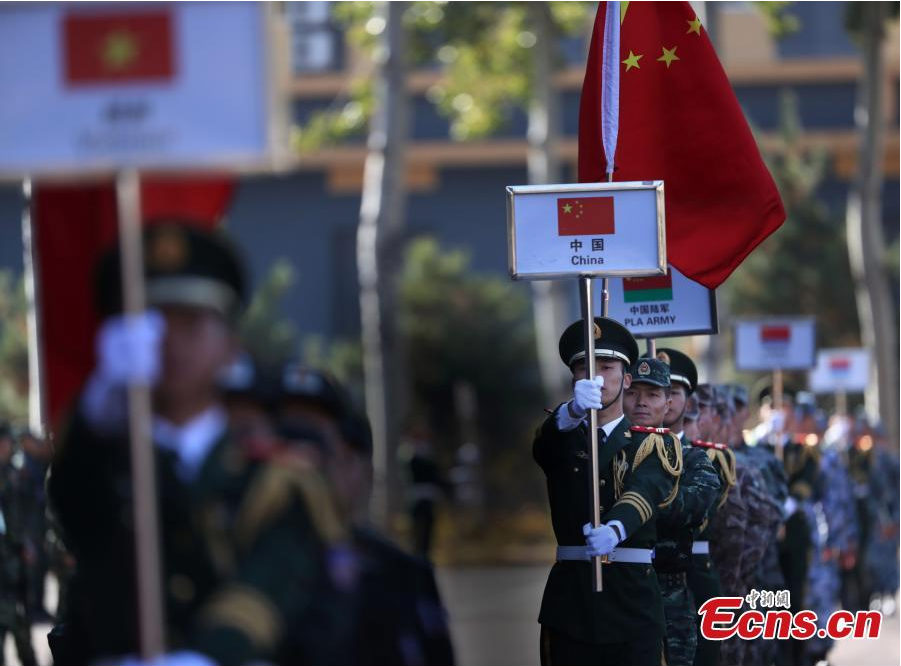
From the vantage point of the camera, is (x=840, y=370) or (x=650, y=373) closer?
(x=650, y=373)

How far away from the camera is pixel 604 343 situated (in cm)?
852

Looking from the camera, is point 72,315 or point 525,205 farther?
point 525,205

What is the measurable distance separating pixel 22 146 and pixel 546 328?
912 inches

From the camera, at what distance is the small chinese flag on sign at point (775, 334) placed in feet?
50.8

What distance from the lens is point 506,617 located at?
58.0 ft

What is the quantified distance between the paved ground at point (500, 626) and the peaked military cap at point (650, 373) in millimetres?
5005

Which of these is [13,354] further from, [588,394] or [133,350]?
[133,350]

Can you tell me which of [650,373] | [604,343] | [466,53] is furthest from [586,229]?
[466,53]

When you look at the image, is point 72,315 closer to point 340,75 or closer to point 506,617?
point 506,617

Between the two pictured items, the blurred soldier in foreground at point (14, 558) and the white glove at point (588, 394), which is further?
the blurred soldier in foreground at point (14, 558)

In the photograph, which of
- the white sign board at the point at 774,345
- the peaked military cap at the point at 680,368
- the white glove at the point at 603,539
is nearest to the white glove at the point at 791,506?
the white sign board at the point at 774,345

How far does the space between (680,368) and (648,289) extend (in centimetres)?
73

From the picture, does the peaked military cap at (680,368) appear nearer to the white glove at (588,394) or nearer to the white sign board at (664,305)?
the white sign board at (664,305)

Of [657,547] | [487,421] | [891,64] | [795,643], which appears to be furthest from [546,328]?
[657,547]
